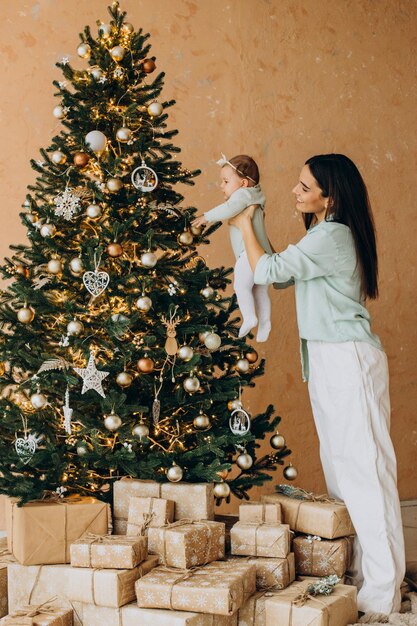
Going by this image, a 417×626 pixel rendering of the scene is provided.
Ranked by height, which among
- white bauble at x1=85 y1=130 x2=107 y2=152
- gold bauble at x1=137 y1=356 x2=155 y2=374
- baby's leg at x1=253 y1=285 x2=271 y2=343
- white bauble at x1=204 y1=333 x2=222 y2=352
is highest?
white bauble at x1=85 y1=130 x2=107 y2=152

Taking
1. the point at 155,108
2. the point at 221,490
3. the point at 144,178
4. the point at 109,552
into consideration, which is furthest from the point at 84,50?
the point at 109,552

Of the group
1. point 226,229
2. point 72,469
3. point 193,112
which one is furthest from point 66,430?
point 193,112

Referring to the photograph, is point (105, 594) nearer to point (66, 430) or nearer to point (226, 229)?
point (66, 430)

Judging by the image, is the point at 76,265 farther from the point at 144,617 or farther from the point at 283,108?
the point at 283,108

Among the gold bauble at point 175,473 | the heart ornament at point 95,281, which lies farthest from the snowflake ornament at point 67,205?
the gold bauble at point 175,473

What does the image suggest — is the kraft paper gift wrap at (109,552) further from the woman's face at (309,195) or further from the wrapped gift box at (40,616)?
the woman's face at (309,195)

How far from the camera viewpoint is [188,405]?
2750 mm

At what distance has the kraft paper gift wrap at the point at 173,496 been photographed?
257 centimetres

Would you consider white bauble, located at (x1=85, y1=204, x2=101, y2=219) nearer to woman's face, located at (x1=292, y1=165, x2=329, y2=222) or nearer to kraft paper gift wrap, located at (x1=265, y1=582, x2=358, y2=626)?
woman's face, located at (x1=292, y1=165, x2=329, y2=222)

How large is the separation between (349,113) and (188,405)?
2414 millimetres

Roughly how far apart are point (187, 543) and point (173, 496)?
0.25 m

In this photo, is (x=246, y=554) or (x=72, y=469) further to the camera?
(x=72, y=469)

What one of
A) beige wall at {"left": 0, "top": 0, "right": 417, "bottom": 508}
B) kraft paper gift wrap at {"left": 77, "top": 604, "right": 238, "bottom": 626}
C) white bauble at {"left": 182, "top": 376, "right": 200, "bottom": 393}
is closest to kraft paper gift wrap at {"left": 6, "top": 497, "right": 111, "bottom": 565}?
kraft paper gift wrap at {"left": 77, "top": 604, "right": 238, "bottom": 626}

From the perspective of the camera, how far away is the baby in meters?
2.86
